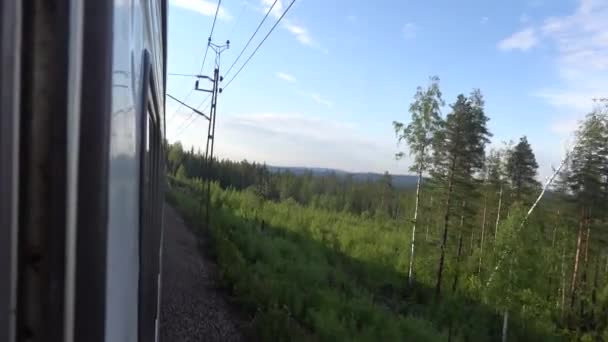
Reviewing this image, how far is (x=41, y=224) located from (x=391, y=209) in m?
67.8

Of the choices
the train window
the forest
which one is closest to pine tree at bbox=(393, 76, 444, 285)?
the forest

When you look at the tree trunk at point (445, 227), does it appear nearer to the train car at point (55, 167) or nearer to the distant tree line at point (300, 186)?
the train car at point (55, 167)

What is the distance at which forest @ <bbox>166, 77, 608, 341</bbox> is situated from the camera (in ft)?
44.7

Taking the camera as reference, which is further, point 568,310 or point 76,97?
point 568,310

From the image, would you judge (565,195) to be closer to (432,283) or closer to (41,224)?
(432,283)

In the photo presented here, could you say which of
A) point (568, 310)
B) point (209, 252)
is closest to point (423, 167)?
point (568, 310)

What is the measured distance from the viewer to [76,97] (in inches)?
22.1

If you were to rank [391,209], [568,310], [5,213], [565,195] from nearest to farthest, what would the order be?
[5,213] → [568,310] → [565,195] → [391,209]

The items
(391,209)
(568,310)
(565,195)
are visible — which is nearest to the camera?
(568,310)

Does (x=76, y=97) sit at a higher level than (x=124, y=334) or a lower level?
higher

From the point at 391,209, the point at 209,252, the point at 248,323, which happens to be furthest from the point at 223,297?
the point at 391,209

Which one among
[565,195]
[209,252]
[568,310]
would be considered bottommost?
[568,310]

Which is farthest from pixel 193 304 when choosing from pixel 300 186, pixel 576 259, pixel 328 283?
pixel 300 186

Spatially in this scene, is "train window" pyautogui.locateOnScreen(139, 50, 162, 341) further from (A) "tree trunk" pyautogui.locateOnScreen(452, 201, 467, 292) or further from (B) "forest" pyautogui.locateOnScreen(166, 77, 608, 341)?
(A) "tree trunk" pyautogui.locateOnScreen(452, 201, 467, 292)
